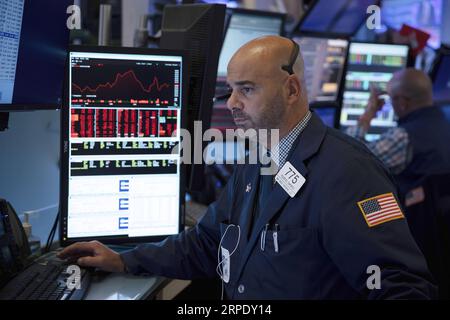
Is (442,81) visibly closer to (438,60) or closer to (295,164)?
(438,60)

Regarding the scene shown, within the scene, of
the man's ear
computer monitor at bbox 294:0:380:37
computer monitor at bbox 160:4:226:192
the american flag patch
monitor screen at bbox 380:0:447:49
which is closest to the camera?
the american flag patch

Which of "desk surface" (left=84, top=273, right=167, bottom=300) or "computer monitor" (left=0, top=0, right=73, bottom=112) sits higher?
"computer monitor" (left=0, top=0, right=73, bottom=112)

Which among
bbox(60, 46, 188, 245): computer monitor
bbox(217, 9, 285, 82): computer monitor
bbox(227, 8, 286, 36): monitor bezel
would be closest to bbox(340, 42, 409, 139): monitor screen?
bbox(227, 8, 286, 36): monitor bezel

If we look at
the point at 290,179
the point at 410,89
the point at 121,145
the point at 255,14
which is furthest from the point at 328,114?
the point at 290,179

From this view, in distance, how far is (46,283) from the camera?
149 cm

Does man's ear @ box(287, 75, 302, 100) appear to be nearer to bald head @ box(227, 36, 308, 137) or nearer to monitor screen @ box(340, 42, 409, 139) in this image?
bald head @ box(227, 36, 308, 137)

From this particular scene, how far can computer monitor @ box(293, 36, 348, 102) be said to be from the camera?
10.0 ft

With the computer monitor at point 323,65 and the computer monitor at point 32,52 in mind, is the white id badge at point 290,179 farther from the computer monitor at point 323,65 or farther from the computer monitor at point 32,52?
the computer monitor at point 323,65

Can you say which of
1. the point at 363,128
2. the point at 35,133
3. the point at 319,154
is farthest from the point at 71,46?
the point at 363,128

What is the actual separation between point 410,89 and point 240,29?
124 cm

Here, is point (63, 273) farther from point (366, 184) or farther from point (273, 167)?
point (366, 184)

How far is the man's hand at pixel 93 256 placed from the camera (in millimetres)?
1637

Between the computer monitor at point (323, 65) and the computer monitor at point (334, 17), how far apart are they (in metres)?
0.07

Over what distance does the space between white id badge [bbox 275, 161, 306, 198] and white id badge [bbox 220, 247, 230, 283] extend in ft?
0.93
